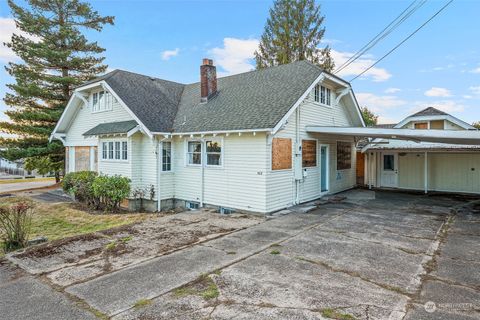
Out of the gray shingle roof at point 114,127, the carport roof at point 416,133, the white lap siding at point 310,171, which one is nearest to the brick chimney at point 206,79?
the gray shingle roof at point 114,127

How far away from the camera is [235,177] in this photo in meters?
10.8

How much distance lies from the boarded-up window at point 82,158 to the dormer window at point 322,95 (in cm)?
1249

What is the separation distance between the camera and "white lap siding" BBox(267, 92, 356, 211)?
1046cm

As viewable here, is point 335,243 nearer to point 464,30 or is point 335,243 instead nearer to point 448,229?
point 448,229

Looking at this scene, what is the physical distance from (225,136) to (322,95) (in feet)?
17.5

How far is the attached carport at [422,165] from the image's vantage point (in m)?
15.0

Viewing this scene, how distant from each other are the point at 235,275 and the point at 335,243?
301 centimetres

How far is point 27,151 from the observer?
64.0 feet

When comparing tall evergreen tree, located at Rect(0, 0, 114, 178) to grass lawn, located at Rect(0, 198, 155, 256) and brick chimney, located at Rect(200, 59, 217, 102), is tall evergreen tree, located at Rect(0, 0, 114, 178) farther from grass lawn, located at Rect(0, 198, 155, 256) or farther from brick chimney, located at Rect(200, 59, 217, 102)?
brick chimney, located at Rect(200, 59, 217, 102)

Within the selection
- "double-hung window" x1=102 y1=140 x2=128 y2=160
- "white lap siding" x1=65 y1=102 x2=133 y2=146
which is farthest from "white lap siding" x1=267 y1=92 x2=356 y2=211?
"white lap siding" x1=65 y1=102 x2=133 y2=146

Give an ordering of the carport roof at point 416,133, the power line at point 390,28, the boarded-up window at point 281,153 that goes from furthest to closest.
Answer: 1. the power line at point 390,28
2. the boarded-up window at point 281,153
3. the carport roof at point 416,133

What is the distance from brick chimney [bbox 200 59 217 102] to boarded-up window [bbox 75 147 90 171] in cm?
745

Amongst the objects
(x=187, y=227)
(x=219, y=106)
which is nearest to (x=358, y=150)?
(x=219, y=106)

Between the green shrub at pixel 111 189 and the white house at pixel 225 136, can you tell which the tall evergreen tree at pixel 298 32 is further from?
the green shrub at pixel 111 189
